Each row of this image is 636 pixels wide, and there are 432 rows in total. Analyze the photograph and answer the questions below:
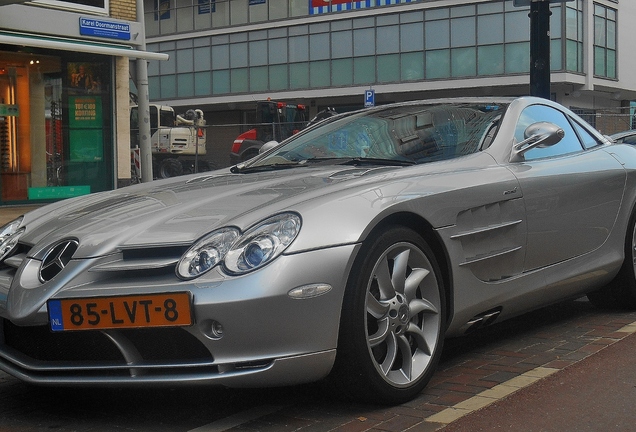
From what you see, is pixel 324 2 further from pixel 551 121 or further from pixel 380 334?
pixel 380 334

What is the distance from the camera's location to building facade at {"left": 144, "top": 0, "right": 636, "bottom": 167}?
117 feet

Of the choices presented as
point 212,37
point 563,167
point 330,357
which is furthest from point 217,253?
point 212,37

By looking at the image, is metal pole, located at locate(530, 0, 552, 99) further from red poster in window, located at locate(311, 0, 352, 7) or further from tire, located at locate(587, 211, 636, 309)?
red poster in window, located at locate(311, 0, 352, 7)

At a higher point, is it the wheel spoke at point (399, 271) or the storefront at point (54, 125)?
the storefront at point (54, 125)

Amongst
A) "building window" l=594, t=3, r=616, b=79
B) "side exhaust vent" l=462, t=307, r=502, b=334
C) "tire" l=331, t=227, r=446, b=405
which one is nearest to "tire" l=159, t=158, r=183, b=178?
"building window" l=594, t=3, r=616, b=79

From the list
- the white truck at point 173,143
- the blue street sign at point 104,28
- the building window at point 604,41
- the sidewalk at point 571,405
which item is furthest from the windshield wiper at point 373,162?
the building window at point 604,41

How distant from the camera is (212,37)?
4331 cm

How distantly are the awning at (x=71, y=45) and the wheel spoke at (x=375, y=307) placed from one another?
502 inches

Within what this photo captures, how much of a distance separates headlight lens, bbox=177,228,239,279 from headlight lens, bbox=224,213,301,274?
40mm

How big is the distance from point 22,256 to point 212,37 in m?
40.5

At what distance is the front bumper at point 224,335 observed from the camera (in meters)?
3.30

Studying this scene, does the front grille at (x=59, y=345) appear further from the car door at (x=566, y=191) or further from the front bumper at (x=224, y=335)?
the car door at (x=566, y=191)

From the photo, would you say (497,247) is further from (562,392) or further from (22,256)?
(22,256)

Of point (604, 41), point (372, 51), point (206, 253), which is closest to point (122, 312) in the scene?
point (206, 253)
